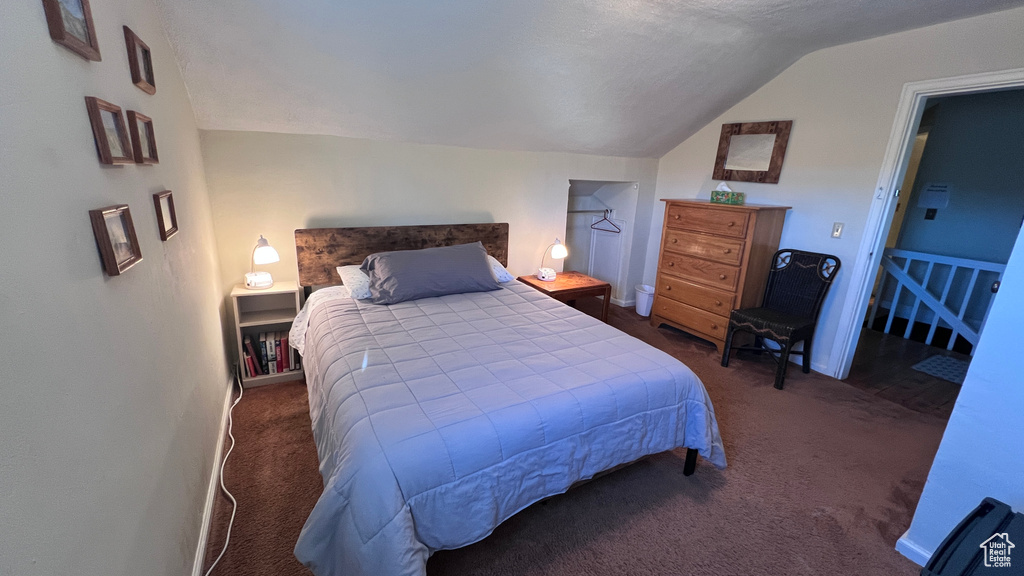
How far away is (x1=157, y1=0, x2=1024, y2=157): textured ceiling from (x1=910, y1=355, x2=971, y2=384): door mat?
2.52 m

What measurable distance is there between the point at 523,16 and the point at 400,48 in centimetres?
66

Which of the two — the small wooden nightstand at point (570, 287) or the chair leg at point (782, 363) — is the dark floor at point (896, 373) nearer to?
the chair leg at point (782, 363)

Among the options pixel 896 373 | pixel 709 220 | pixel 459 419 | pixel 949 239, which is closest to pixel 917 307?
pixel 949 239

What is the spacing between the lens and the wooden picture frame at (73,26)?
884 mm

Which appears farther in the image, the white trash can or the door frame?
the white trash can

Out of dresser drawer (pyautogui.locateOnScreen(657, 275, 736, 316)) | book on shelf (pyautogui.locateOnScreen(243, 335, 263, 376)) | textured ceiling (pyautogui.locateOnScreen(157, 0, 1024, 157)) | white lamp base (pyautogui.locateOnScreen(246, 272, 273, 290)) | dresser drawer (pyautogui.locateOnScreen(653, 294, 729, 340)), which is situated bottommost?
book on shelf (pyautogui.locateOnScreen(243, 335, 263, 376))

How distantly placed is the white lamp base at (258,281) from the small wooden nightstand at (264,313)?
0.04 m

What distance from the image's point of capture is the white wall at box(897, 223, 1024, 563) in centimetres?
144

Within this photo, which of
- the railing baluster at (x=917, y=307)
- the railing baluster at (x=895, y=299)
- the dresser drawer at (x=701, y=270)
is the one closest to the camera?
the dresser drawer at (x=701, y=270)

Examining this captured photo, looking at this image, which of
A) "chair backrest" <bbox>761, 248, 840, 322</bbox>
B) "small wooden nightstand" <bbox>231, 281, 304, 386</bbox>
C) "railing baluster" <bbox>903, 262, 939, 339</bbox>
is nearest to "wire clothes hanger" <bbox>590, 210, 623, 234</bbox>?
"chair backrest" <bbox>761, 248, 840, 322</bbox>

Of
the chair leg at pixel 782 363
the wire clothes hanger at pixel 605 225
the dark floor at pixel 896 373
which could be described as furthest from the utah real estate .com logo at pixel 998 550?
the wire clothes hanger at pixel 605 225

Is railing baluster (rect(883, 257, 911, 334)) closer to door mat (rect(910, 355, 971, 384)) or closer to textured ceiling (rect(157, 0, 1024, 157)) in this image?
door mat (rect(910, 355, 971, 384))

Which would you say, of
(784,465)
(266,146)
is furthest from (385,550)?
(266,146)

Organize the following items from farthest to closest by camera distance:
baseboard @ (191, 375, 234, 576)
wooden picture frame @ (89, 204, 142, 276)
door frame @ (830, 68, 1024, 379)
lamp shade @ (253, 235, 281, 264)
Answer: lamp shade @ (253, 235, 281, 264)
door frame @ (830, 68, 1024, 379)
baseboard @ (191, 375, 234, 576)
wooden picture frame @ (89, 204, 142, 276)
